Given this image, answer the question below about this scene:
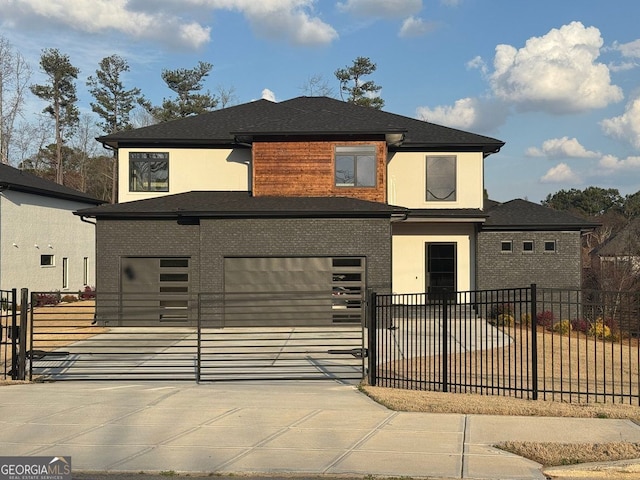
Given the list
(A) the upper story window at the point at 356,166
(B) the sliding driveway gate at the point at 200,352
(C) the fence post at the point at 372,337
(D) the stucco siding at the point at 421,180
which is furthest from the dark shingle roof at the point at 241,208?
(C) the fence post at the point at 372,337

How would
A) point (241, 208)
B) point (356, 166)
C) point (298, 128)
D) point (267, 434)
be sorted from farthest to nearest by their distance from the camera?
point (356, 166) → point (298, 128) → point (241, 208) → point (267, 434)

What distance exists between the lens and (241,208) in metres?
20.5

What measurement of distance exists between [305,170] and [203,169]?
452 cm

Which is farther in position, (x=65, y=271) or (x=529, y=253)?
(x=65, y=271)

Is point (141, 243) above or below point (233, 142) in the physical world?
below

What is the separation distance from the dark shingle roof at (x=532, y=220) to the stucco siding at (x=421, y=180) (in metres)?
1.07

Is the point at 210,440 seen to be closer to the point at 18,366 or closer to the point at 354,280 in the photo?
the point at 18,366

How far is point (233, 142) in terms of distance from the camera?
23.5m

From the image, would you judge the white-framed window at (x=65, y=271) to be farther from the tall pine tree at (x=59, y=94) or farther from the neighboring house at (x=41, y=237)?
the tall pine tree at (x=59, y=94)

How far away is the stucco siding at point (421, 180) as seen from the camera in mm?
24406

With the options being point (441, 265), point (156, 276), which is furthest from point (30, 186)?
point (441, 265)

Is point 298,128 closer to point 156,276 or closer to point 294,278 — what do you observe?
point 294,278

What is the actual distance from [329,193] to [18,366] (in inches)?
497

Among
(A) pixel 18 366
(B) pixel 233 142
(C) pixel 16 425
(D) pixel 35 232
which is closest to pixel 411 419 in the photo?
(C) pixel 16 425
